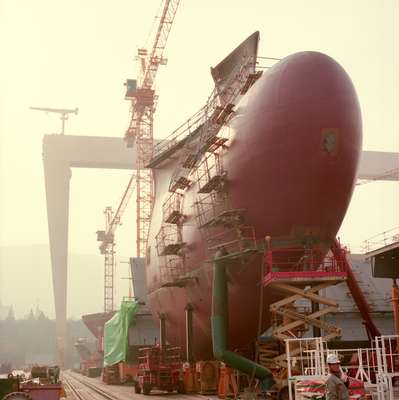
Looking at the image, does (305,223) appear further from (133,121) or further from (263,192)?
(133,121)

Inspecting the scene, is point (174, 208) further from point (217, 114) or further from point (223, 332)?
point (223, 332)

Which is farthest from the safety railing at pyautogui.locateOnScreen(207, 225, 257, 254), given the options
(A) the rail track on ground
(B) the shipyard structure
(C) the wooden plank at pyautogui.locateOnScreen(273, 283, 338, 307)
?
A: (A) the rail track on ground

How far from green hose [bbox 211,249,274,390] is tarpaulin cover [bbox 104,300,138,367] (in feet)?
71.7

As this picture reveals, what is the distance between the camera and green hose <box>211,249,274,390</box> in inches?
866

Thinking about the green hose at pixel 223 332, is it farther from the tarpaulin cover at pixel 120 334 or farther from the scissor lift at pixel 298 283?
the tarpaulin cover at pixel 120 334

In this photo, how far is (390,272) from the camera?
28.5m

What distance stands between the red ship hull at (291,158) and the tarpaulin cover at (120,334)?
2081cm

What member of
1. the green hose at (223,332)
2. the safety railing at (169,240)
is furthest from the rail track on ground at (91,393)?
the green hose at (223,332)

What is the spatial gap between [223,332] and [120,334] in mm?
22950

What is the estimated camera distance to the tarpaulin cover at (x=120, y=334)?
43812 mm

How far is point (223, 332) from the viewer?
2303cm

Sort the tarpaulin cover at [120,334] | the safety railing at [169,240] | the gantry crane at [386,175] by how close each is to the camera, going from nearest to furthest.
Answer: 1. the safety railing at [169,240]
2. the tarpaulin cover at [120,334]
3. the gantry crane at [386,175]

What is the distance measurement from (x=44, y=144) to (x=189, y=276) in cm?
7875

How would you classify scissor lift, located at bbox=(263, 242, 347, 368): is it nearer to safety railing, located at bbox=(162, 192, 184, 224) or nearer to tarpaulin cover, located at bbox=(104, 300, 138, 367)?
safety railing, located at bbox=(162, 192, 184, 224)
